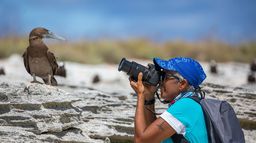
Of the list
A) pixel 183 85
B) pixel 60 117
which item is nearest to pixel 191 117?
pixel 183 85

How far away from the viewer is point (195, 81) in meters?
5.57

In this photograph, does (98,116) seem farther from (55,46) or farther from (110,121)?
(55,46)

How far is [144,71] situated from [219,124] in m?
0.77

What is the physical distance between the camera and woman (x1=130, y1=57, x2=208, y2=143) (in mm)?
5238

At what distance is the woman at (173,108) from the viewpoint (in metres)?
5.24

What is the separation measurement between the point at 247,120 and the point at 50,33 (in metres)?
2.69

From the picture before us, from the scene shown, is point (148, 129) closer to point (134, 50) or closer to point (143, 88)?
point (143, 88)

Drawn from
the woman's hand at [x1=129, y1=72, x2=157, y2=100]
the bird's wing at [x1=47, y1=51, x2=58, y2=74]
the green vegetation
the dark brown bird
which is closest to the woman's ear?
the woman's hand at [x1=129, y1=72, x2=157, y2=100]

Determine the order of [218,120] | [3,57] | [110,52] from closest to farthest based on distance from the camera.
Result: [218,120]
[3,57]
[110,52]

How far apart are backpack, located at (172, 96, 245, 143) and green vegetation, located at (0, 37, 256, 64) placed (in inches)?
696

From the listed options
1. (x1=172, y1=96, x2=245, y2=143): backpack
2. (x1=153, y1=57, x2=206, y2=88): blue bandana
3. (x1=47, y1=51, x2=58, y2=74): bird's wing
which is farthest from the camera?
(x1=47, y1=51, x2=58, y2=74): bird's wing

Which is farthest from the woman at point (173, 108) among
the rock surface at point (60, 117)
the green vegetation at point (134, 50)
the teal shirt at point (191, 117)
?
the green vegetation at point (134, 50)

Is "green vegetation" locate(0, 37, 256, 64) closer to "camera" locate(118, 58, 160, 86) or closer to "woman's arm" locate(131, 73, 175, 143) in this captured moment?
"camera" locate(118, 58, 160, 86)

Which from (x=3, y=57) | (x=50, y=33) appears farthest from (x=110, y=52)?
(x=50, y=33)
